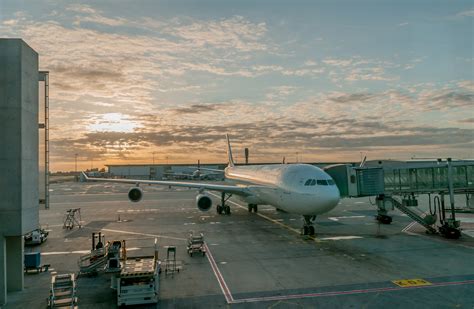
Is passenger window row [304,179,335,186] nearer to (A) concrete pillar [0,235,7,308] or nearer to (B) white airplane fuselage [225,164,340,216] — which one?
(B) white airplane fuselage [225,164,340,216]

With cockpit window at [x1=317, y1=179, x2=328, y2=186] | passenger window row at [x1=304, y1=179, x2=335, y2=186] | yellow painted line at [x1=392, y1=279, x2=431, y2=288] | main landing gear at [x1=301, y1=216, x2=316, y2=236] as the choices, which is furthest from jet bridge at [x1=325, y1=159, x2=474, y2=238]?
yellow painted line at [x1=392, y1=279, x2=431, y2=288]

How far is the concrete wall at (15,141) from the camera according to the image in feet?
42.7

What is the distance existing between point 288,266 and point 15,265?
40.0 ft

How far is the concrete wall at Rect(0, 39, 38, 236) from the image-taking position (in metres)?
13.0

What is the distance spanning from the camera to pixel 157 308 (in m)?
12.4

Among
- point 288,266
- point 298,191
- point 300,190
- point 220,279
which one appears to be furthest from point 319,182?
point 220,279

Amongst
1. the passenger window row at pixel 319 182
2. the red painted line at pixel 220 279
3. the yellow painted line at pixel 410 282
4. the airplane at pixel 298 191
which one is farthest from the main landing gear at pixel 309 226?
the yellow painted line at pixel 410 282

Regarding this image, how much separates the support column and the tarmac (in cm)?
55

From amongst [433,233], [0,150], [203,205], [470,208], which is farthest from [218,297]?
[470,208]

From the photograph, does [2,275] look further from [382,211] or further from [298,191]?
[382,211]

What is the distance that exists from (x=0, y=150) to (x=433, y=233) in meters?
27.5

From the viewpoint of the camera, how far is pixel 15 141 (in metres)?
13.2

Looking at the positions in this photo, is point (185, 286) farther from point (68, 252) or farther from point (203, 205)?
point (203, 205)

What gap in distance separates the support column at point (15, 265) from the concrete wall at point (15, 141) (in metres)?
1.52
